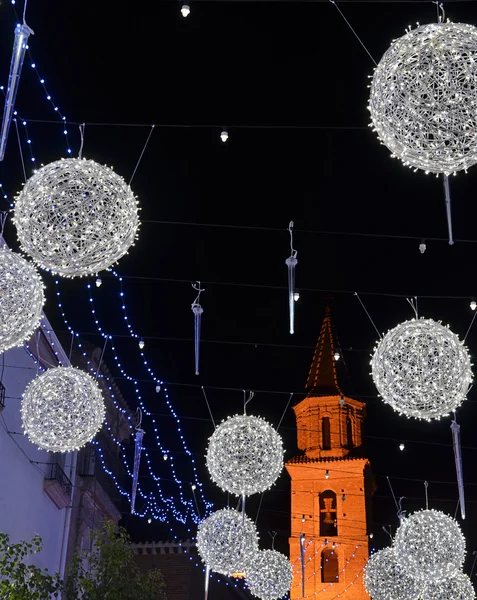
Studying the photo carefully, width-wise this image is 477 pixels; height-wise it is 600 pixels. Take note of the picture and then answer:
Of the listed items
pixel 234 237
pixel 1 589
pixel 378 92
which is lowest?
pixel 1 589

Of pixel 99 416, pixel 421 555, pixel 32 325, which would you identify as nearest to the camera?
pixel 32 325

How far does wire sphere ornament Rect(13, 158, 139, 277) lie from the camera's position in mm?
8133

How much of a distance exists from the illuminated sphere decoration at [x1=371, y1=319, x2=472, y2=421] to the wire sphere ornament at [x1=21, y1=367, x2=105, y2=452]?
3.91 meters

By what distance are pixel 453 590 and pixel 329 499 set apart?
19.8 metres

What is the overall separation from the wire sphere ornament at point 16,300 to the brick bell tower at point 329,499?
87.0 feet

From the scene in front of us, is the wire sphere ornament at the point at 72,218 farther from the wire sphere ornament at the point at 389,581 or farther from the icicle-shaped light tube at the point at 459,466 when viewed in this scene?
the wire sphere ornament at the point at 389,581

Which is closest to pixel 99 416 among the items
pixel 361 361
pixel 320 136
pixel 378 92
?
pixel 320 136

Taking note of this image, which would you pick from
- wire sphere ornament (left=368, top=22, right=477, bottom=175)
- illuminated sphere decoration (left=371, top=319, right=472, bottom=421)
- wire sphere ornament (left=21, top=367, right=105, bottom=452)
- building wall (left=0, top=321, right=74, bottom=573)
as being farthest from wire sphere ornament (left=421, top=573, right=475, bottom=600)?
wire sphere ornament (left=368, top=22, right=477, bottom=175)

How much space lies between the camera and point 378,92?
7094mm

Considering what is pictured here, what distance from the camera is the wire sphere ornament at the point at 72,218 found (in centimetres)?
813

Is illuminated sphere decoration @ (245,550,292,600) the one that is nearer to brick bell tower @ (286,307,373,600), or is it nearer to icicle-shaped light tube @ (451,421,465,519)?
icicle-shaped light tube @ (451,421,465,519)

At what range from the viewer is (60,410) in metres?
11.8

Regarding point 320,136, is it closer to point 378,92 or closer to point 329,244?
point 329,244

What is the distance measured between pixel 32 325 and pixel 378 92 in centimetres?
433
